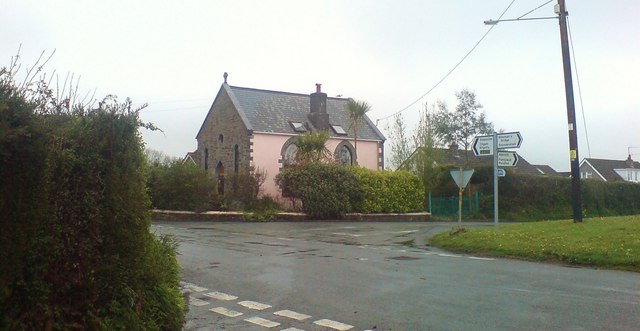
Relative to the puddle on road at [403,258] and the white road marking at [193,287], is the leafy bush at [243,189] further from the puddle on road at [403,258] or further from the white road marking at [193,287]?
the white road marking at [193,287]

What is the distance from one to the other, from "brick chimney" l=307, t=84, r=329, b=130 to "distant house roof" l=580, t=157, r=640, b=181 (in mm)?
48594

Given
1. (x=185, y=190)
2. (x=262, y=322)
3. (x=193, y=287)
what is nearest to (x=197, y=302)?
(x=193, y=287)

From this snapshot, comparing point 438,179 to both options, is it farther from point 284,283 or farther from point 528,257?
point 284,283

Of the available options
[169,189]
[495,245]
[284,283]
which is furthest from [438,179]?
[284,283]

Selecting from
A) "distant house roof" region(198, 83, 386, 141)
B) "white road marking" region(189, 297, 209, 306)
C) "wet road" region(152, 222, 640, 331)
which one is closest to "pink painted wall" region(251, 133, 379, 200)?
"distant house roof" region(198, 83, 386, 141)

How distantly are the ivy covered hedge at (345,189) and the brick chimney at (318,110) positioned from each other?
862 cm

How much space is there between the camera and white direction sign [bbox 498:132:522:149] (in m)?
17.3

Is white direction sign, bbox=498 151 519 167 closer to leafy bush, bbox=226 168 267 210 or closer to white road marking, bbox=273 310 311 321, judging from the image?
white road marking, bbox=273 310 311 321

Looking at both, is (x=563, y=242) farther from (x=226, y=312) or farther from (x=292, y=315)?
(x=226, y=312)

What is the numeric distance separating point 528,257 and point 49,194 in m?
11.2

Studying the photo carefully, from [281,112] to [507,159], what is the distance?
23831 millimetres

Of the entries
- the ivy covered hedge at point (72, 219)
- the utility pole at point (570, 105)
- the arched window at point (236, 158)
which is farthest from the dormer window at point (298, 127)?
the ivy covered hedge at point (72, 219)

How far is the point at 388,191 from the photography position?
3266cm

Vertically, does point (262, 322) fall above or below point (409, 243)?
below
